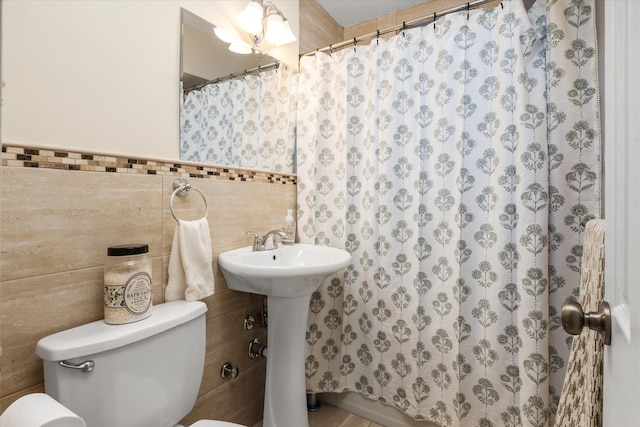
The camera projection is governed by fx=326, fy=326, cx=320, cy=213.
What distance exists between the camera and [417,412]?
155cm

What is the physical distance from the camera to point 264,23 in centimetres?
167

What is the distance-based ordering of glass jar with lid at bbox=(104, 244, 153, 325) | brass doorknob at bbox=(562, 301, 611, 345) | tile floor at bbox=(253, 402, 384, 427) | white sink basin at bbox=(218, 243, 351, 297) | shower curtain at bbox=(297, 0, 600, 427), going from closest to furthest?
brass doorknob at bbox=(562, 301, 611, 345)
glass jar with lid at bbox=(104, 244, 153, 325)
white sink basin at bbox=(218, 243, 351, 297)
shower curtain at bbox=(297, 0, 600, 427)
tile floor at bbox=(253, 402, 384, 427)

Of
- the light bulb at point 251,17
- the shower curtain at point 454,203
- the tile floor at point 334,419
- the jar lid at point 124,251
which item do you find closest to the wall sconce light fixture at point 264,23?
the light bulb at point 251,17

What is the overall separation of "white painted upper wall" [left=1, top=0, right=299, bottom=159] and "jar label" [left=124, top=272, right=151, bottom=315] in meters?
0.43

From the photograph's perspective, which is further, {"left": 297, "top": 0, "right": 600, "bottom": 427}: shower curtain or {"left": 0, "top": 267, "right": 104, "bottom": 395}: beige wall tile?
{"left": 297, "top": 0, "right": 600, "bottom": 427}: shower curtain

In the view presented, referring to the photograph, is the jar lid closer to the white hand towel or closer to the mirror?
the white hand towel

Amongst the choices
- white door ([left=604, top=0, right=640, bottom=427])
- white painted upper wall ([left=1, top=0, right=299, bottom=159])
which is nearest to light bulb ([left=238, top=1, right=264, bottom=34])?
white painted upper wall ([left=1, top=0, right=299, bottom=159])

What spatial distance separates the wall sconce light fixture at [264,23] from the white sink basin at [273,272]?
106 centimetres

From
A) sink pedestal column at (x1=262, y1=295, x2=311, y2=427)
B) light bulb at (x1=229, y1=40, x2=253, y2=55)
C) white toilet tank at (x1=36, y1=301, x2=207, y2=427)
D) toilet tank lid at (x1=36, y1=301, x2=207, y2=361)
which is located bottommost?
sink pedestal column at (x1=262, y1=295, x2=311, y2=427)

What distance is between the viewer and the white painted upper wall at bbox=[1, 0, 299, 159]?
0.90 m

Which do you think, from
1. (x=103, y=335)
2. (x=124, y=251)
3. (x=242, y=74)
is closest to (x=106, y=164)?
(x=124, y=251)

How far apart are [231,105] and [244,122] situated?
0.35 ft

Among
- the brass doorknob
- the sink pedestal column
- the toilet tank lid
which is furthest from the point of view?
the sink pedestal column

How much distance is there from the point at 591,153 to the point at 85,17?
5.97 ft
